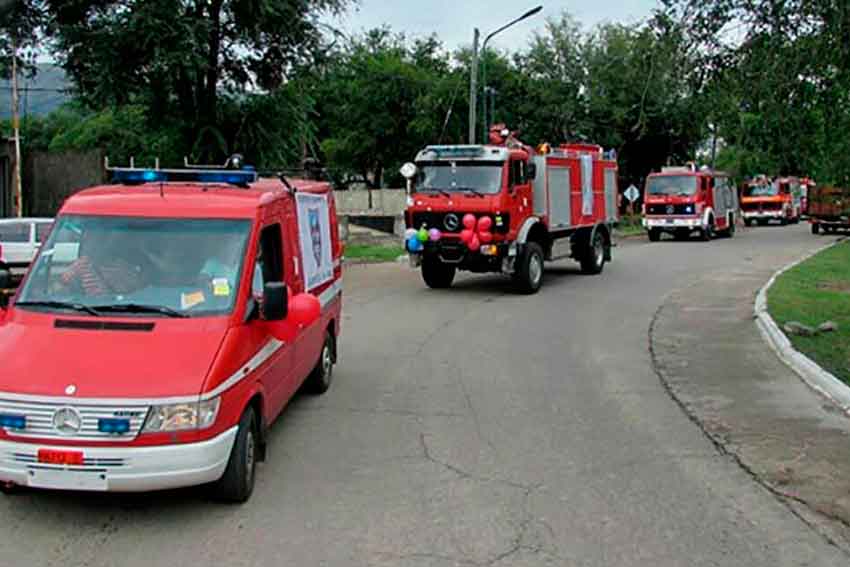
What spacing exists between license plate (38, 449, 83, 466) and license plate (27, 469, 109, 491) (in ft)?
0.17

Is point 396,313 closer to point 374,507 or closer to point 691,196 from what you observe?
point 374,507

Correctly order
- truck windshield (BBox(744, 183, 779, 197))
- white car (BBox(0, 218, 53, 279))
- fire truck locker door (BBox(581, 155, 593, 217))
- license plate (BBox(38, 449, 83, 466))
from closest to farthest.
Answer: license plate (BBox(38, 449, 83, 466))
white car (BBox(0, 218, 53, 279))
fire truck locker door (BBox(581, 155, 593, 217))
truck windshield (BBox(744, 183, 779, 197))

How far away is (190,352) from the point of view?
5.83 metres

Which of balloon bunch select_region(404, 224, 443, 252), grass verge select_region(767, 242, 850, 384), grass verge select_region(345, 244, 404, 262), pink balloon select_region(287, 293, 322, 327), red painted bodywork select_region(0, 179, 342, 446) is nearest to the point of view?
red painted bodywork select_region(0, 179, 342, 446)

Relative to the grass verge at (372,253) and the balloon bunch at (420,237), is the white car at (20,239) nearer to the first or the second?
the grass verge at (372,253)

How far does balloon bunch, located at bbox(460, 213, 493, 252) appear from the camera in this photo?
17875 millimetres

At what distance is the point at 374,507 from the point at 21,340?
2.45 m

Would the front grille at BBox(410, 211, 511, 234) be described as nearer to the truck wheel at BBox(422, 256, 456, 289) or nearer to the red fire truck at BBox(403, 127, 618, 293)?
the red fire truck at BBox(403, 127, 618, 293)

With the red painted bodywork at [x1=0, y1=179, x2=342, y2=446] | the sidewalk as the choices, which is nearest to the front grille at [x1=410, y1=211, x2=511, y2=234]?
the sidewalk

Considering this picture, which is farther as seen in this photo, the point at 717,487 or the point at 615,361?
the point at 615,361

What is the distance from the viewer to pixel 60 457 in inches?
210

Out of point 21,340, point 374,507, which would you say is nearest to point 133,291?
point 21,340

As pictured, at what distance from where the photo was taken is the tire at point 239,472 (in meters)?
6.00

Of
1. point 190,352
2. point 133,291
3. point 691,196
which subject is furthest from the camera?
point 691,196
